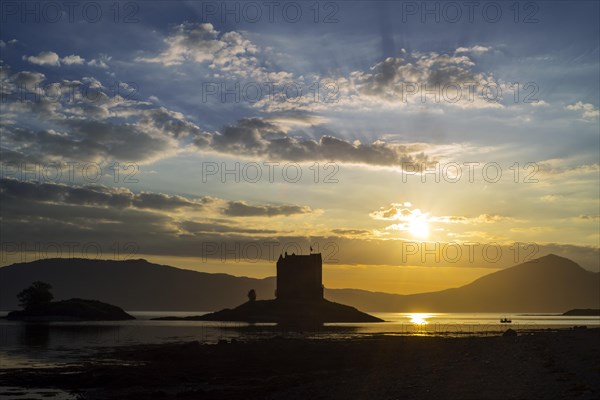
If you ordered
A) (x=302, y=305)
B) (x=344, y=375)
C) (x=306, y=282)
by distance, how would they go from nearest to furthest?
(x=344, y=375) → (x=302, y=305) → (x=306, y=282)

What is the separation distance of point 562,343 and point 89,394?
34737mm

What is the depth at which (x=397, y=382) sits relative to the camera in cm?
3559

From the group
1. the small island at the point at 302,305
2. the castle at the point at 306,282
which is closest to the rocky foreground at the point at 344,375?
the small island at the point at 302,305

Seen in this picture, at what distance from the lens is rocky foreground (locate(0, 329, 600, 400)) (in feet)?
101

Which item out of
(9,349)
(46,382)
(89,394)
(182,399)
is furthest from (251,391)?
(9,349)

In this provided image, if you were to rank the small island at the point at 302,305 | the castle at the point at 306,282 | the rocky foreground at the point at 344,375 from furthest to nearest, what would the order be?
the castle at the point at 306,282, the small island at the point at 302,305, the rocky foreground at the point at 344,375

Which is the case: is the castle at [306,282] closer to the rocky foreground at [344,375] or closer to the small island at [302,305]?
the small island at [302,305]

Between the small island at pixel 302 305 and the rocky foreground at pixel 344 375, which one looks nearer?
the rocky foreground at pixel 344 375

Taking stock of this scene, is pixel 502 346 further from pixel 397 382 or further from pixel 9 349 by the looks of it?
pixel 9 349

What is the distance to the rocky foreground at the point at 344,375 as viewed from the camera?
101 ft

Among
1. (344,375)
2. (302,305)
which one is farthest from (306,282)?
(344,375)

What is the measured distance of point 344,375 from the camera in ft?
144

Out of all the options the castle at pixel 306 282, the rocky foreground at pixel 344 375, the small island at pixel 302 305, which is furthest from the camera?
the castle at pixel 306 282

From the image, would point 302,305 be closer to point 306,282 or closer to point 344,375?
point 306,282
